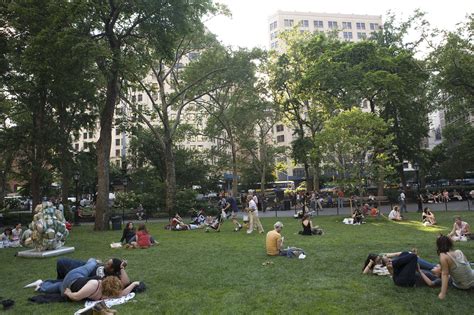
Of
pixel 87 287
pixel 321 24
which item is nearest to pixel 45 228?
pixel 87 287

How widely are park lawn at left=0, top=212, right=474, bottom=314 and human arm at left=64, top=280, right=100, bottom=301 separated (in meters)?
0.13

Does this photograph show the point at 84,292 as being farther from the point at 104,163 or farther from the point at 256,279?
the point at 104,163

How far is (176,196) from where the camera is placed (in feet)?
99.2

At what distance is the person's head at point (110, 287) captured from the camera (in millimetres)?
7227

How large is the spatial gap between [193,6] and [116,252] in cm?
1468

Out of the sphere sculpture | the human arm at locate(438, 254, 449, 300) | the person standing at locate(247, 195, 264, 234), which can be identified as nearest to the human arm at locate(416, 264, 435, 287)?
the human arm at locate(438, 254, 449, 300)

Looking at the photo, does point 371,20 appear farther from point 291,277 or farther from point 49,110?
point 291,277

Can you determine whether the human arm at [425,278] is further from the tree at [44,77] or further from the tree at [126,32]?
the tree at [126,32]

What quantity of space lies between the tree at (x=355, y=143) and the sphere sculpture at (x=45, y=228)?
53.0 feet

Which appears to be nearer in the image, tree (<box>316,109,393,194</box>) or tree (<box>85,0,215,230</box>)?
tree (<box>85,0,215,230</box>)

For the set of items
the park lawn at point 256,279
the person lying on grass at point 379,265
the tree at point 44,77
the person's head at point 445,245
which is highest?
the tree at point 44,77

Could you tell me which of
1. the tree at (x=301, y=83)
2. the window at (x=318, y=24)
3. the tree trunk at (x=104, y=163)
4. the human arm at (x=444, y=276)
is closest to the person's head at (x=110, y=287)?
the human arm at (x=444, y=276)

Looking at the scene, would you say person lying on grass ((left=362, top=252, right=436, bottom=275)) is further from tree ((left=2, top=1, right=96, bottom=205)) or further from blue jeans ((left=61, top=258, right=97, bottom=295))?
tree ((left=2, top=1, right=96, bottom=205))

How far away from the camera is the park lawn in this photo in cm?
657
